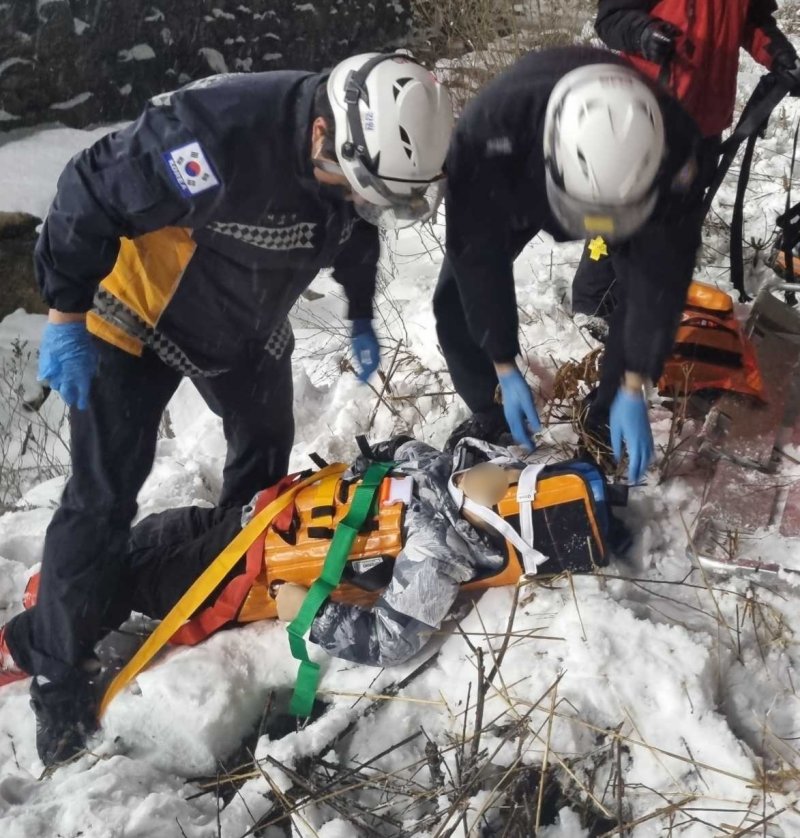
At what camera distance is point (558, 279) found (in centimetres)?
368

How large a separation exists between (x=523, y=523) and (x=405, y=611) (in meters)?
0.42

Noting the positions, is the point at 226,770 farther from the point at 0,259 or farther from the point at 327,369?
the point at 0,259

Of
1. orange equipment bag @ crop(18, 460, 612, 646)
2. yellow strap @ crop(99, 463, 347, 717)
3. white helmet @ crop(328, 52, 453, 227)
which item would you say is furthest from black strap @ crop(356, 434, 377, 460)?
white helmet @ crop(328, 52, 453, 227)

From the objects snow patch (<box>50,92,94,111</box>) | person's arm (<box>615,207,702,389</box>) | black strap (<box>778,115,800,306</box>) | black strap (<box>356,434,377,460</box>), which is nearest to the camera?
person's arm (<box>615,207,702,389</box>)

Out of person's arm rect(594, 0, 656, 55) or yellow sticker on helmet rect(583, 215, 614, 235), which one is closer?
yellow sticker on helmet rect(583, 215, 614, 235)

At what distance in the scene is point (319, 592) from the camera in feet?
6.53

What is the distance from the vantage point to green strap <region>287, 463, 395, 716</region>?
6.43 feet

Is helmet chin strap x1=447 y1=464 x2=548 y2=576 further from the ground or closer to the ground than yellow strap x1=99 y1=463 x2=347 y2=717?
further from the ground

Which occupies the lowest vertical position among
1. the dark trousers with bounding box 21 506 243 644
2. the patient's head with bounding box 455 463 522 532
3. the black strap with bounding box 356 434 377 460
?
the dark trousers with bounding box 21 506 243 644

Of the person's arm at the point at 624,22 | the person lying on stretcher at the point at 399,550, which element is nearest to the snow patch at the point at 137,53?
the person's arm at the point at 624,22

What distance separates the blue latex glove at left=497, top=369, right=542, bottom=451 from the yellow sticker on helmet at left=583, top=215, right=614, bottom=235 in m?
0.64

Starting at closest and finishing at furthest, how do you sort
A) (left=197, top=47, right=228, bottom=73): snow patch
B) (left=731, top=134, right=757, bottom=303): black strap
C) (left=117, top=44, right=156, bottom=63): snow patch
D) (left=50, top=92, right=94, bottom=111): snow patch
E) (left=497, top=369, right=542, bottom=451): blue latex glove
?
1. (left=497, top=369, right=542, bottom=451): blue latex glove
2. (left=731, top=134, right=757, bottom=303): black strap
3. (left=50, top=92, right=94, bottom=111): snow patch
4. (left=117, top=44, right=156, bottom=63): snow patch
5. (left=197, top=47, right=228, bottom=73): snow patch

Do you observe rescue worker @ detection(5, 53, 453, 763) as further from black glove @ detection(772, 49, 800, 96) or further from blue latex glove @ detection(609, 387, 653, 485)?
black glove @ detection(772, 49, 800, 96)

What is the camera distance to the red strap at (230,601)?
213cm
